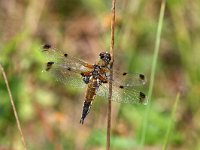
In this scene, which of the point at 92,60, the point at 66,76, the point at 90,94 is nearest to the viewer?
the point at 90,94

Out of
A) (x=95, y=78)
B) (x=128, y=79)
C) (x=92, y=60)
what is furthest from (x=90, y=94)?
(x=92, y=60)

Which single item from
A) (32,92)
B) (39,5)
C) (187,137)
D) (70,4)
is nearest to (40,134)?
(32,92)

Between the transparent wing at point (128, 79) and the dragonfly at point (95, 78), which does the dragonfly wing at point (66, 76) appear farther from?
the transparent wing at point (128, 79)

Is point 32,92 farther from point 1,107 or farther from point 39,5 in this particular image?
point 39,5

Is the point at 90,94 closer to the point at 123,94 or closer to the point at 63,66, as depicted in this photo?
the point at 123,94

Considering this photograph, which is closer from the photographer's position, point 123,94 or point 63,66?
point 123,94

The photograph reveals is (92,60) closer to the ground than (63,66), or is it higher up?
closer to the ground

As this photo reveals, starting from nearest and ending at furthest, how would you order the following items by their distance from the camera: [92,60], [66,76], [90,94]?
[90,94]
[66,76]
[92,60]

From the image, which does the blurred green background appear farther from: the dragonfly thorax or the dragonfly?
the dragonfly thorax

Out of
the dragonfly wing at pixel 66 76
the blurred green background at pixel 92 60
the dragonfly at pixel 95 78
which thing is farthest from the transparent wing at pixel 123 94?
the blurred green background at pixel 92 60
